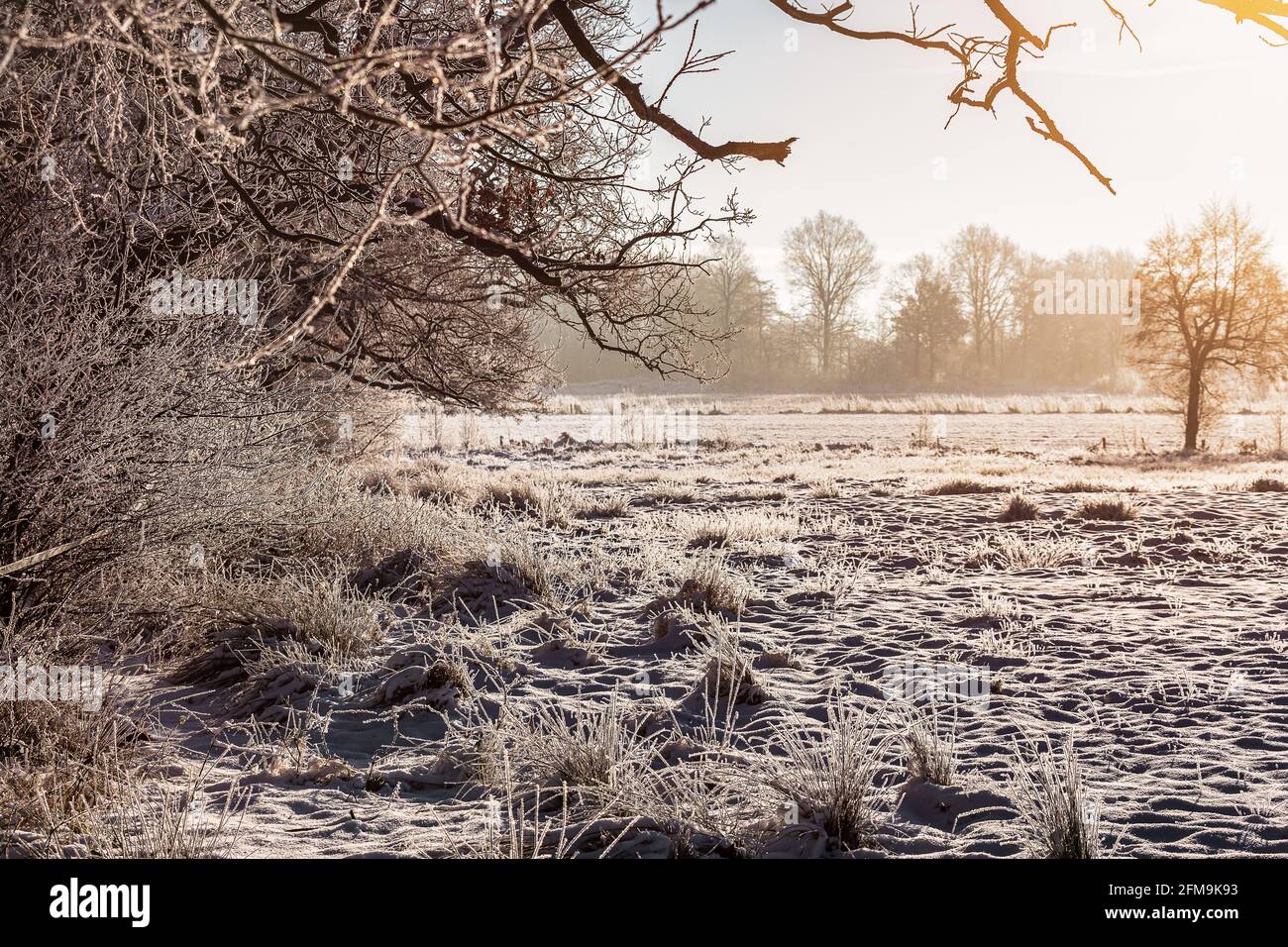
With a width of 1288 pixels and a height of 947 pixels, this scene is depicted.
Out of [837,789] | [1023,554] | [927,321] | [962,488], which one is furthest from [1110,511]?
[927,321]

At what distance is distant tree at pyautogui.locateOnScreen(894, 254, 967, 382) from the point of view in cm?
5403

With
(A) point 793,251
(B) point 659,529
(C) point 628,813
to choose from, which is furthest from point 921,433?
Result: (A) point 793,251

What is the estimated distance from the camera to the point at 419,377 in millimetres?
8078

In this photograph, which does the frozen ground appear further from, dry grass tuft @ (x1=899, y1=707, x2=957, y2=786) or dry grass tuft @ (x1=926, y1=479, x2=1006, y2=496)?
dry grass tuft @ (x1=926, y1=479, x2=1006, y2=496)

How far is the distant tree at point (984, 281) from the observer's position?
60656 mm

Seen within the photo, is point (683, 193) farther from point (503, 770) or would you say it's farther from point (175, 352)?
point (503, 770)

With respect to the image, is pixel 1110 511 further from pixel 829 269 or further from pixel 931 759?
pixel 829 269

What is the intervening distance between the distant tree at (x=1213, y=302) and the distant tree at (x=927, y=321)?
110ft

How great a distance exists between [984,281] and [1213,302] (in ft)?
144

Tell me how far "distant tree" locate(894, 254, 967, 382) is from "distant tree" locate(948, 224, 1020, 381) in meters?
5.91

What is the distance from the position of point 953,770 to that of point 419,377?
5906 millimetres

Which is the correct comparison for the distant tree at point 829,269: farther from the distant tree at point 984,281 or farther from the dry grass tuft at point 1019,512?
the dry grass tuft at point 1019,512

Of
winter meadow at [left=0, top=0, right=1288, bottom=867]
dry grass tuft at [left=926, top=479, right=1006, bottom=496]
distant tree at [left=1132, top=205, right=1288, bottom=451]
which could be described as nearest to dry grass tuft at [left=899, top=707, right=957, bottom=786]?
winter meadow at [left=0, top=0, right=1288, bottom=867]

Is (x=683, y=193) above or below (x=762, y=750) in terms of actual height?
above
